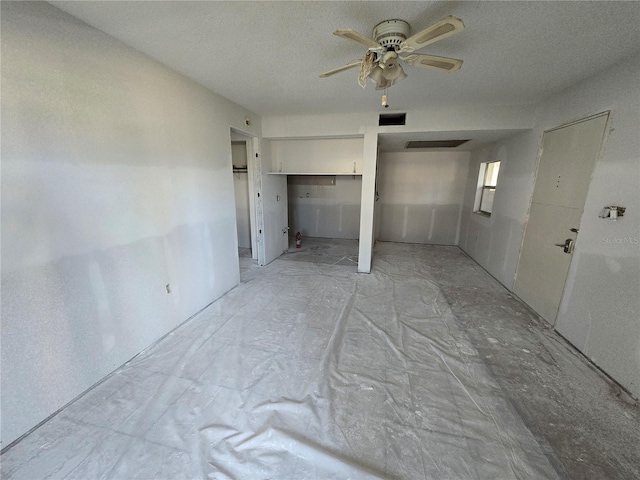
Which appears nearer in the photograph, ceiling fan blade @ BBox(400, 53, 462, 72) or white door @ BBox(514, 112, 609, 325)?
ceiling fan blade @ BBox(400, 53, 462, 72)

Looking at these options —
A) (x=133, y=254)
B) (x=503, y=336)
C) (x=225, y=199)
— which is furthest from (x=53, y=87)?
(x=503, y=336)

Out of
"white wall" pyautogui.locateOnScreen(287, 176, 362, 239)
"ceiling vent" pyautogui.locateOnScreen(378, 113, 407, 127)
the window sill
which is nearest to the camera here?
"ceiling vent" pyautogui.locateOnScreen(378, 113, 407, 127)

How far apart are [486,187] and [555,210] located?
2387 mm

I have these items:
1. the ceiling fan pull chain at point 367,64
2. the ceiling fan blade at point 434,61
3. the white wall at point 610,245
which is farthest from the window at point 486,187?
the ceiling fan pull chain at point 367,64

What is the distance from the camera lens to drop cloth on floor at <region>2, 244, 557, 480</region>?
4.25 feet

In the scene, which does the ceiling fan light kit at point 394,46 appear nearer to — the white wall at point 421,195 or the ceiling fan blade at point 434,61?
the ceiling fan blade at point 434,61

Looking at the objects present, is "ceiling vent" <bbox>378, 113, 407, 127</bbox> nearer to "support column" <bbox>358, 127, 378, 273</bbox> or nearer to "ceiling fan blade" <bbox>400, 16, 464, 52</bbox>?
"support column" <bbox>358, 127, 378, 273</bbox>

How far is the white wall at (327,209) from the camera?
6141mm

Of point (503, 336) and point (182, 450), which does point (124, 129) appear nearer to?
point (182, 450)

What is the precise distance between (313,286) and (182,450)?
7.54ft

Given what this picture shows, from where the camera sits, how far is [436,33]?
136 centimetres

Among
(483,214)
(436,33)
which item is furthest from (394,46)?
(483,214)

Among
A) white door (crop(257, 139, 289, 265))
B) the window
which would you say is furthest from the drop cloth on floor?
the window

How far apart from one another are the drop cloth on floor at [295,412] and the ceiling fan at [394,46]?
2.19m
